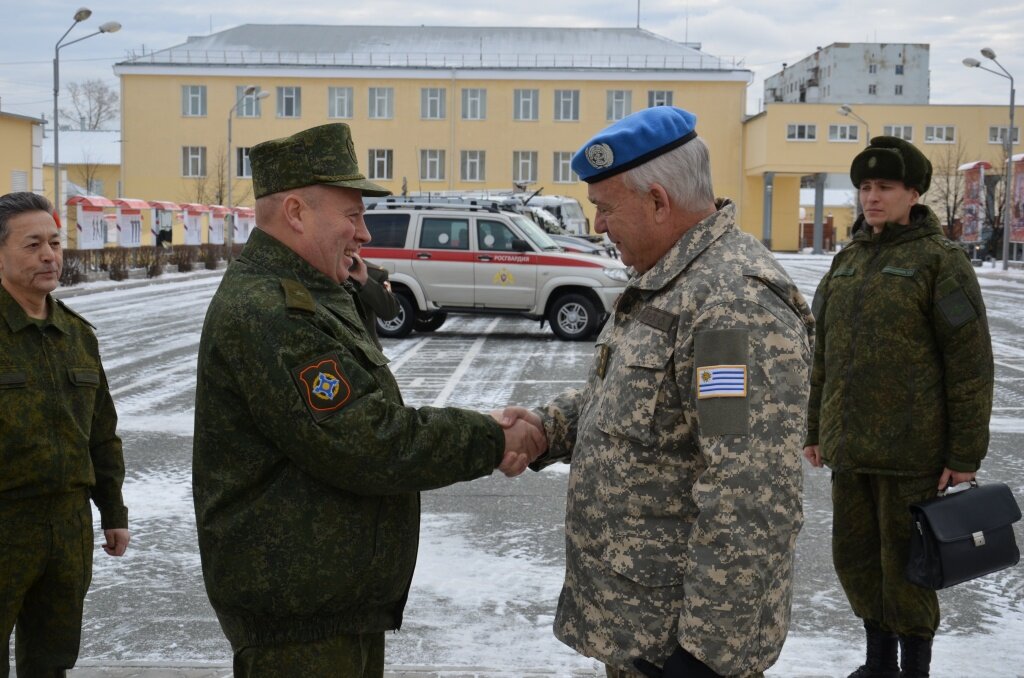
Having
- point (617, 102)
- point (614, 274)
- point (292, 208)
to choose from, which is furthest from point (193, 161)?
point (292, 208)

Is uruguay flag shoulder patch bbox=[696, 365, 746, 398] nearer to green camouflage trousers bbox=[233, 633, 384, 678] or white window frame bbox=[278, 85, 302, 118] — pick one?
green camouflage trousers bbox=[233, 633, 384, 678]

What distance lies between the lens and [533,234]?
17688mm

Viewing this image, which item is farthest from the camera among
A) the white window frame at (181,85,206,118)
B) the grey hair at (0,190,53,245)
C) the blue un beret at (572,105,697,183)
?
the white window frame at (181,85,206,118)

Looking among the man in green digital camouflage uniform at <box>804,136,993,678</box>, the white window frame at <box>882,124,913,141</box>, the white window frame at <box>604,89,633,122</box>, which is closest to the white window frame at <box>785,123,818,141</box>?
the white window frame at <box>882,124,913,141</box>

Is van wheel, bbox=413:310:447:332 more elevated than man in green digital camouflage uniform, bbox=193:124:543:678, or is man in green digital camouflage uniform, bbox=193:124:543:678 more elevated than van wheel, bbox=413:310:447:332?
man in green digital camouflage uniform, bbox=193:124:543:678

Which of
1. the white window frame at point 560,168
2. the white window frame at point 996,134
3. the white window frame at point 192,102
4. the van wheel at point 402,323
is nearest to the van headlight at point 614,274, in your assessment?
the van wheel at point 402,323

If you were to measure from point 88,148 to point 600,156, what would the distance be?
282 ft

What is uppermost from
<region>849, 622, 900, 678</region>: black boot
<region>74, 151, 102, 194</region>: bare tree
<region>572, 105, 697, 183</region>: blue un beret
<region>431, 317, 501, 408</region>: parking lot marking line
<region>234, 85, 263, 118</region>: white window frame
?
<region>234, 85, 263, 118</region>: white window frame

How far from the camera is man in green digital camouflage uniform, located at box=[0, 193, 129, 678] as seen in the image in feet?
10.9

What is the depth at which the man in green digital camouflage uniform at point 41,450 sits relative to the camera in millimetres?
3318

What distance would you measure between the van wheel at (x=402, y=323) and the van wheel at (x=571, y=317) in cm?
214

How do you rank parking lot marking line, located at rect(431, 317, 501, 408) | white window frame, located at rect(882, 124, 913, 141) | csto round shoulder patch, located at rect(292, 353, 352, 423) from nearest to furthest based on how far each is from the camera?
csto round shoulder patch, located at rect(292, 353, 352, 423), parking lot marking line, located at rect(431, 317, 501, 408), white window frame, located at rect(882, 124, 913, 141)

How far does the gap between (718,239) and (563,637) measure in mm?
1033

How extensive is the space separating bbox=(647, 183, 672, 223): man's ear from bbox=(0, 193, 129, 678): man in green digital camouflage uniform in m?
1.88
